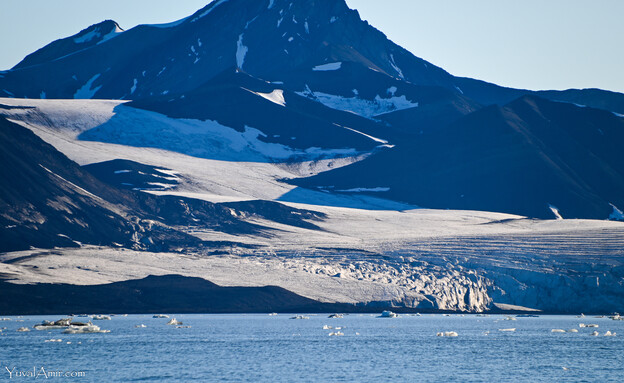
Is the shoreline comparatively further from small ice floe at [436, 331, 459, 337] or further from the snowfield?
small ice floe at [436, 331, 459, 337]

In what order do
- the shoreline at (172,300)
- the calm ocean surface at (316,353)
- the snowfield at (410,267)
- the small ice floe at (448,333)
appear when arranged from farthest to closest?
1. the snowfield at (410,267)
2. the shoreline at (172,300)
3. the small ice floe at (448,333)
4. the calm ocean surface at (316,353)

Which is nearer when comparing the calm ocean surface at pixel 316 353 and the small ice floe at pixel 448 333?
the calm ocean surface at pixel 316 353

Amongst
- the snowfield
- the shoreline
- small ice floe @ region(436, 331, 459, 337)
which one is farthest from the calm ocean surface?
the snowfield

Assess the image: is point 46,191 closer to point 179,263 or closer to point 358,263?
point 179,263

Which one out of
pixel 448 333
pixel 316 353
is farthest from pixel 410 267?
pixel 316 353

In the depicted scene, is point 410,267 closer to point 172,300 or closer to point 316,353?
point 172,300

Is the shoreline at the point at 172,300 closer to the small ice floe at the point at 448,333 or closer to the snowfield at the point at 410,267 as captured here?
the snowfield at the point at 410,267

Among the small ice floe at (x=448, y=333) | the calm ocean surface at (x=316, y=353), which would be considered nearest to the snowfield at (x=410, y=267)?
the calm ocean surface at (x=316, y=353)

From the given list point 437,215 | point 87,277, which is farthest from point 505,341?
point 437,215

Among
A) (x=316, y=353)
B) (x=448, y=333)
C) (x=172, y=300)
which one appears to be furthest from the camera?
(x=172, y=300)
